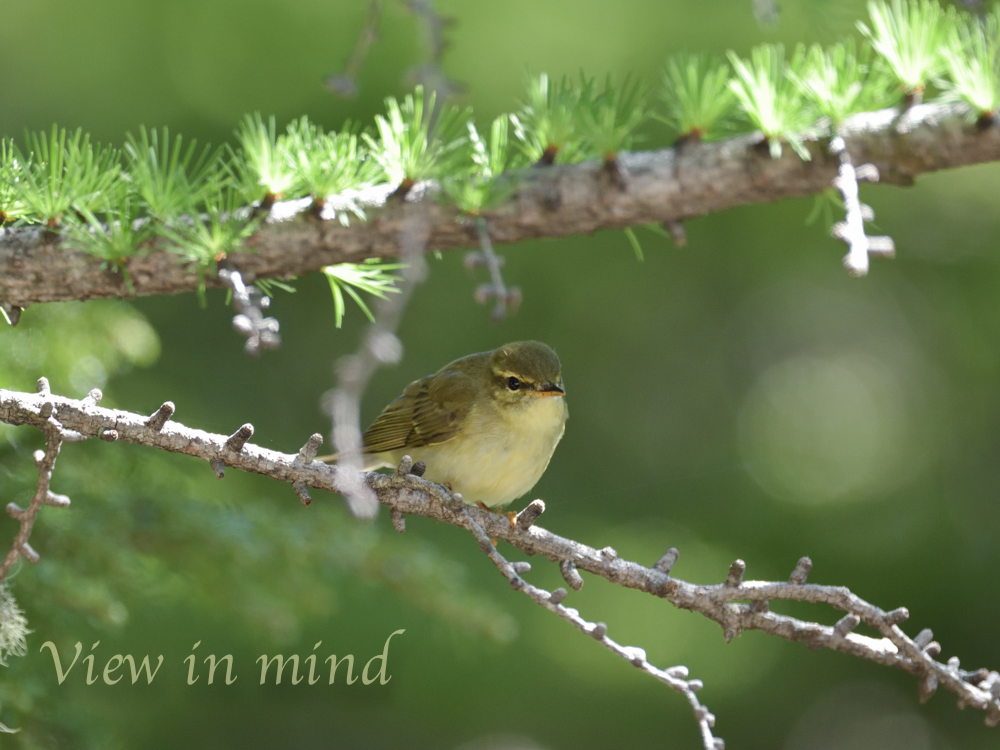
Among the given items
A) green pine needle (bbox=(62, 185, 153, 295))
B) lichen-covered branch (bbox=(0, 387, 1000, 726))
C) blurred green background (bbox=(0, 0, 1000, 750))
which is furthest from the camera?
blurred green background (bbox=(0, 0, 1000, 750))

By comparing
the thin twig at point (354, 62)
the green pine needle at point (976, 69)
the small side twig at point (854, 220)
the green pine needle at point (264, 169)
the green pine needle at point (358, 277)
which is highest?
the green pine needle at point (976, 69)

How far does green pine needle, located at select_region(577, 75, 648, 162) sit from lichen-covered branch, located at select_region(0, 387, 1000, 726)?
645 millimetres

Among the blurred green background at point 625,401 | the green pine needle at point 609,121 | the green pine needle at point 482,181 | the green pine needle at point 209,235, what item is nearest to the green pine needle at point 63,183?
the green pine needle at point 209,235

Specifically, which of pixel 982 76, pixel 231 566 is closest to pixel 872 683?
pixel 231 566

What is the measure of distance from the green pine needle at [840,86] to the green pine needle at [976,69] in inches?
3.8

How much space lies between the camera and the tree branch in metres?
1.56

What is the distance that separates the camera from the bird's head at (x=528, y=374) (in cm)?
283

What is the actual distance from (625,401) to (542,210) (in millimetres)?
3401

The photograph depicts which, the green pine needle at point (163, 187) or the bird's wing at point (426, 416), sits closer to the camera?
the green pine needle at point (163, 187)

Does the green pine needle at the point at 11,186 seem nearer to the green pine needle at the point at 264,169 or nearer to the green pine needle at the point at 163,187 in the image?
the green pine needle at the point at 163,187

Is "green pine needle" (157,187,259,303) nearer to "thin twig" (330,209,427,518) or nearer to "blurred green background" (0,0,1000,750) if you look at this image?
"thin twig" (330,209,427,518)

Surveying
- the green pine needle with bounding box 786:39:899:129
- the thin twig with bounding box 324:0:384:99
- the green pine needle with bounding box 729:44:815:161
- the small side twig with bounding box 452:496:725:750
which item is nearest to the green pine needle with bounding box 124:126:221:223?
the thin twig with bounding box 324:0:384:99

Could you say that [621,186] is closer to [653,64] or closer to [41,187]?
[41,187]

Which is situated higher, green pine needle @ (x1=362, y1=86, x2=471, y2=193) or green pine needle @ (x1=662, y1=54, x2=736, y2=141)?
green pine needle @ (x1=662, y1=54, x2=736, y2=141)
